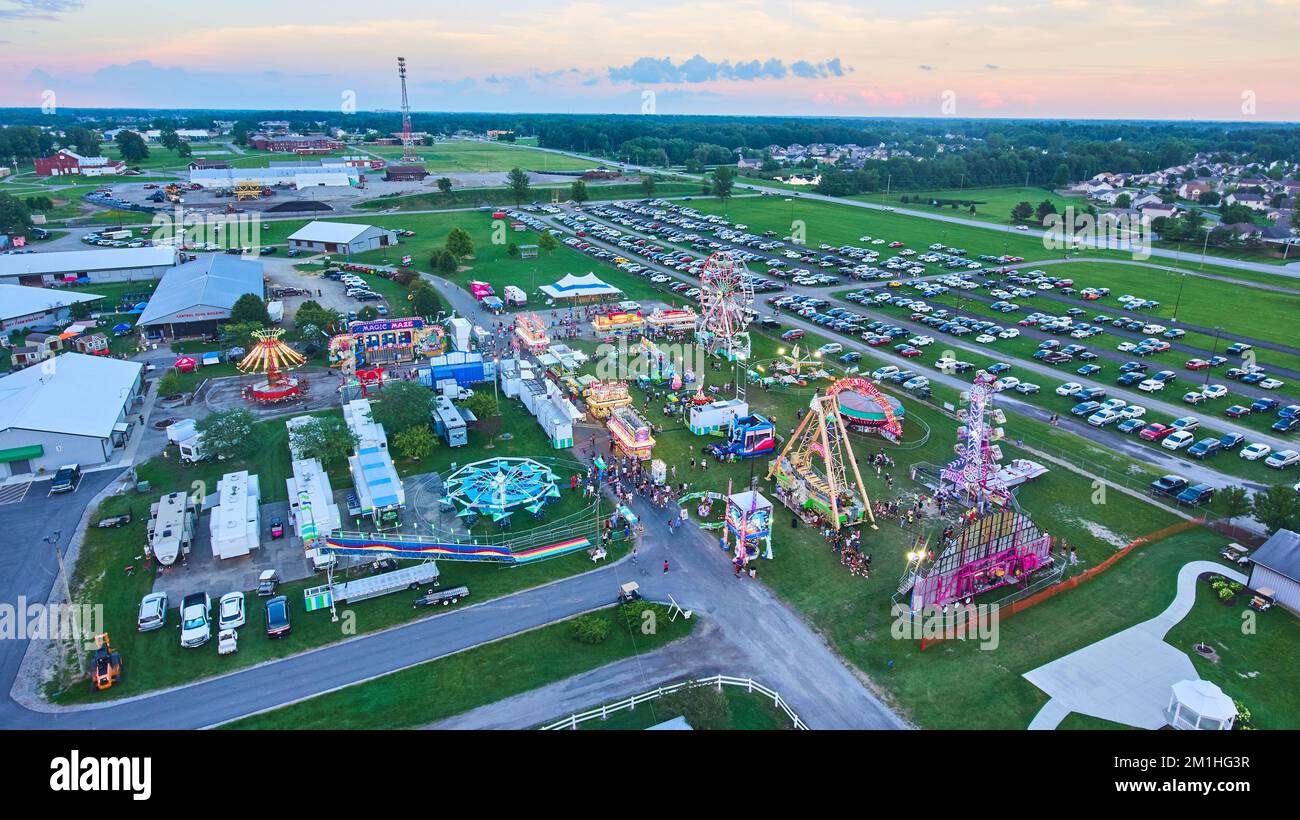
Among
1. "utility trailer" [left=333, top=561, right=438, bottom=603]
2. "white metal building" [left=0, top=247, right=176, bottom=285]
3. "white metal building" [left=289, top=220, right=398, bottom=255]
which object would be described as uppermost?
"white metal building" [left=289, top=220, right=398, bottom=255]

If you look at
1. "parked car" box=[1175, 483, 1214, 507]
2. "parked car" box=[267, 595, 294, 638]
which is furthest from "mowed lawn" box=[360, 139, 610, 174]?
"parked car" box=[1175, 483, 1214, 507]

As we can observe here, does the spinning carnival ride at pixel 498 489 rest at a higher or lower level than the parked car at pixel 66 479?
lower

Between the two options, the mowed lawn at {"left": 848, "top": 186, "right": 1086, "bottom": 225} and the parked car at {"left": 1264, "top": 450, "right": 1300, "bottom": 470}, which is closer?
the parked car at {"left": 1264, "top": 450, "right": 1300, "bottom": 470}

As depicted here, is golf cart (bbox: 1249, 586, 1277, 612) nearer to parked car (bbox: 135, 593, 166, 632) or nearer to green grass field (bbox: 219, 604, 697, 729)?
green grass field (bbox: 219, 604, 697, 729)

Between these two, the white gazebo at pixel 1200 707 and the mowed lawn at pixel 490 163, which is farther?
the mowed lawn at pixel 490 163

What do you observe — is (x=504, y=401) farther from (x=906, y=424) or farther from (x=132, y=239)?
(x=132, y=239)

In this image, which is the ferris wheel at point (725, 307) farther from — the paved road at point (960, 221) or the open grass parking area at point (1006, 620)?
the paved road at point (960, 221)


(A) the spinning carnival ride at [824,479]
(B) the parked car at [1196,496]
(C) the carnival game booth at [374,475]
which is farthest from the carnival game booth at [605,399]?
(B) the parked car at [1196,496]

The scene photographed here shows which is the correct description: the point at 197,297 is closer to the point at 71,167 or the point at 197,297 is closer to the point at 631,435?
the point at 631,435
